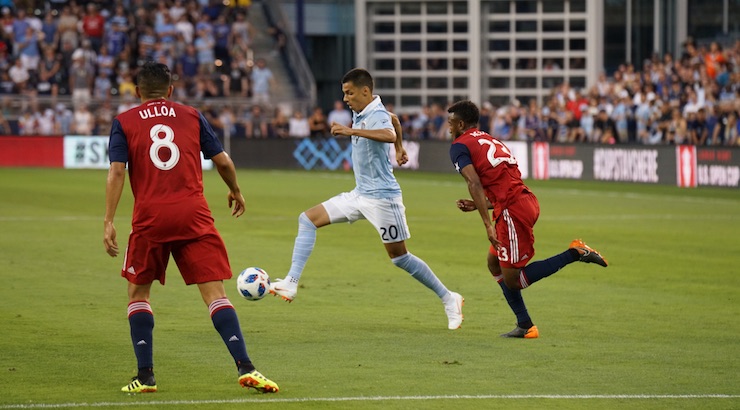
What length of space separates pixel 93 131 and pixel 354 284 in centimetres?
2570

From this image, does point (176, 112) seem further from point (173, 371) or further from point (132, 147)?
point (173, 371)

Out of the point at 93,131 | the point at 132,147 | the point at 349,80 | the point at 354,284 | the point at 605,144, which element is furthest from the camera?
the point at 93,131

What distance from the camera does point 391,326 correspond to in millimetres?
11102

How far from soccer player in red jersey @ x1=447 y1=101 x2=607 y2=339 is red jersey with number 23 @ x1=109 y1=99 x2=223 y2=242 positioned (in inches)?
106

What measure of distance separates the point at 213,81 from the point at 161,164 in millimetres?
34390

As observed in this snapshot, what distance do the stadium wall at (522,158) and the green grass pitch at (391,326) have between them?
802 cm

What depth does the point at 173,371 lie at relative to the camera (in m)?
8.95

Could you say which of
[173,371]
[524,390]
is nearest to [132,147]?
[173,371]

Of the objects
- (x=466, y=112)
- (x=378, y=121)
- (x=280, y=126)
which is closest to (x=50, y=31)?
(x=280, y=126)

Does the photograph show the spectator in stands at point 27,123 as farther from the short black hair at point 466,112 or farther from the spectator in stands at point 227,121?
the short black hair at point 466,112

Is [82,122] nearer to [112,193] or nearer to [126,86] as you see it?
[126,86]

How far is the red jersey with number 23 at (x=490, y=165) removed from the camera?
10227 mm

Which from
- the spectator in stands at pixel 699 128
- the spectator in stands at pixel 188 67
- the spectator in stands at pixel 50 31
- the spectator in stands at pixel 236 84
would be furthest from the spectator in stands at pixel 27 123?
the spectator in stands at pixel 699 128

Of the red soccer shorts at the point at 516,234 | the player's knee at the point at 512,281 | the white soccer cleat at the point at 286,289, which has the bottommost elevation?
the white soccer cleat at the point at 286,289
